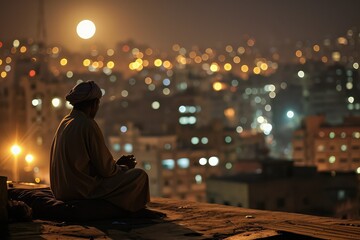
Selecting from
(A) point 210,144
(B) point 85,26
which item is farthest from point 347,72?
(B) point 85,26

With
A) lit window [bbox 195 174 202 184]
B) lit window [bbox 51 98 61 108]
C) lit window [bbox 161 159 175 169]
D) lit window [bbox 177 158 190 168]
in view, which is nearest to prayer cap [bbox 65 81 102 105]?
lit window [bbox 51 98 61 108]

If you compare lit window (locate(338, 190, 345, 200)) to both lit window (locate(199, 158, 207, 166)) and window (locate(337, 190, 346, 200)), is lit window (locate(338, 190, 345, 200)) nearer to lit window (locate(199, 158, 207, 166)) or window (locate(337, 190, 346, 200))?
window (locate(337, 190, 346, 200))

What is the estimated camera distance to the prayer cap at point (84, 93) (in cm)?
649

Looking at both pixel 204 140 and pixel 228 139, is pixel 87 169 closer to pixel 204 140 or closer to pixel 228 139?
pixel 204 140

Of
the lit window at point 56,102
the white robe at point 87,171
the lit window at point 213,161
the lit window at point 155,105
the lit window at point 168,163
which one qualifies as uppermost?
the lit window at point 155,105

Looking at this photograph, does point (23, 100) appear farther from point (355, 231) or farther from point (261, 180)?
point (355, 231)

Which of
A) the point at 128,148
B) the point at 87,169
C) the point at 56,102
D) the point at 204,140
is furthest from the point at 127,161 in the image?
the point at 204,140

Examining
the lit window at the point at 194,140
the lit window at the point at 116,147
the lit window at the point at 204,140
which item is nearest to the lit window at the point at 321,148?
the lit window at the point at 204,140

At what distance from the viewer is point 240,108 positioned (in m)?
81.6

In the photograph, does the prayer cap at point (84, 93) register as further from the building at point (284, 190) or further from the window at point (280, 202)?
the window at point (280, 202)

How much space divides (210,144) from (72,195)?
4510 cm

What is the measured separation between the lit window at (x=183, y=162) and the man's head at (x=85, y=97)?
38.5 metres

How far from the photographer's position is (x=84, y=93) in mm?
6496

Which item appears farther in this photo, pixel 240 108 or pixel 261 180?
pixel 240 108
